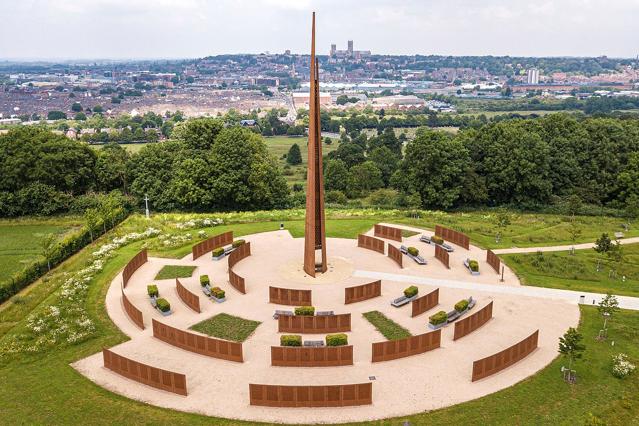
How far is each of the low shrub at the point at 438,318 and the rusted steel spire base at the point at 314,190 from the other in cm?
1074

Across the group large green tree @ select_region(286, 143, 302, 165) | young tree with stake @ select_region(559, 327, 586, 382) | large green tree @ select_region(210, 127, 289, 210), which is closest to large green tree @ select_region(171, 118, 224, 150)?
large green tree @ select_region(210, 127, 289, 210)

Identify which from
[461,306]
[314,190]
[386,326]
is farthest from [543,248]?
[314,190]

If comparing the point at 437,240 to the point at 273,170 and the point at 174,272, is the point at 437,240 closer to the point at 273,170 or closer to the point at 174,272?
the point at 174,272

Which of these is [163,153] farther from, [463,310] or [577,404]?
[577,404]

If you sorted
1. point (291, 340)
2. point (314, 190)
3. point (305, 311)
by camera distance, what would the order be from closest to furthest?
point (291, 340), point (305, 311), point (314, 190)

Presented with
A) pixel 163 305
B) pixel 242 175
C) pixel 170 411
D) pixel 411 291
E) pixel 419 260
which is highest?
pixel 242 175

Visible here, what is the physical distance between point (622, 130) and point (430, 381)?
57.5m

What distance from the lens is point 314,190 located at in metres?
37.8

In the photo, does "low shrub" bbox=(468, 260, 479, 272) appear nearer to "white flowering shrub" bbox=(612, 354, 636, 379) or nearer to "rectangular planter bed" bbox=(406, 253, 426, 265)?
"rectangular planter bed" bbox=(406, 253, 426, 265)

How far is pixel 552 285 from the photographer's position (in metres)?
38.0

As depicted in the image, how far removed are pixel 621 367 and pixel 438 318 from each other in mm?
9581

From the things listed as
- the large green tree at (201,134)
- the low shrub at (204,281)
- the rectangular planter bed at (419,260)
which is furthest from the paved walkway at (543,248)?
the large green tree at (201,134)

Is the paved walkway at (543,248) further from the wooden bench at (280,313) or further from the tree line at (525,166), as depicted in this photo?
the wooden bench at (280,313)

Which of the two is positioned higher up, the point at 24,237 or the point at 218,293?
the point at 218,293
